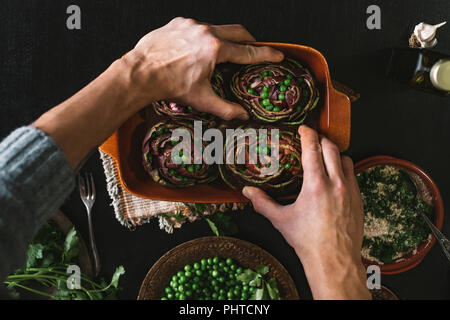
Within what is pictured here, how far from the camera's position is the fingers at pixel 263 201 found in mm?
1010

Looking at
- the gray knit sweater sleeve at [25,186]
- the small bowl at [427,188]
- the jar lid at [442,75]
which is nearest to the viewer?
the gray knit sweater sleeve at [25,186]

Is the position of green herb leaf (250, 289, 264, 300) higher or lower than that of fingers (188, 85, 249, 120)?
lower

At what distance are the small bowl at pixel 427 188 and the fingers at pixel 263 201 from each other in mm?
357

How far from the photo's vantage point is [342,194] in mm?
975

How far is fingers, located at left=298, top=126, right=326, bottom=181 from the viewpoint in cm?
97

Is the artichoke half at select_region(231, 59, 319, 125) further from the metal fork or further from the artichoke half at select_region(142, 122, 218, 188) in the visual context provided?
the metal fork

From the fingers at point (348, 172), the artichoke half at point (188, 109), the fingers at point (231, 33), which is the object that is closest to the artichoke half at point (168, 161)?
the artichoke half at point (188, 109)

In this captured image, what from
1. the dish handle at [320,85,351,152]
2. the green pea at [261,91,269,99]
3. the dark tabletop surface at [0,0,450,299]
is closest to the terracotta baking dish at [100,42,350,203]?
the dish handle at [320,85,351,152]

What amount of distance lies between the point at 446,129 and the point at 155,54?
0.97 m

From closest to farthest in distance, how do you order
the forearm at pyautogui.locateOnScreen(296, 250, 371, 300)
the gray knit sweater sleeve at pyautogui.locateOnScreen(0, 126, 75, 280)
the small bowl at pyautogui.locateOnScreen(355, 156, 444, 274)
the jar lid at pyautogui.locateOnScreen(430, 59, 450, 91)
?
1. the gray knit sweater sleeve at pyautogui.locateOnScreen(0, 126, 75, 280)
2. the forearm at pyautogui.locateOnScreen(296, 250, 371, 300)
3. the jar lid at pyautogui.locateOnScreen(430, 59, 450, 91)
4. the small bowl at pyautogui.locateOnScreen(355, 156, 444, 274)

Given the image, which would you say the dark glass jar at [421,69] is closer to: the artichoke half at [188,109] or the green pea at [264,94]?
the green pea at [264,94]

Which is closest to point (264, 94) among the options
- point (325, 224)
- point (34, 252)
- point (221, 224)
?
point (325, 224)

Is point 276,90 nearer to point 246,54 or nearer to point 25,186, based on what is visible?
point 246,54

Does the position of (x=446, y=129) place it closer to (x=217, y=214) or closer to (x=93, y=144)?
(x=217, y=214)
